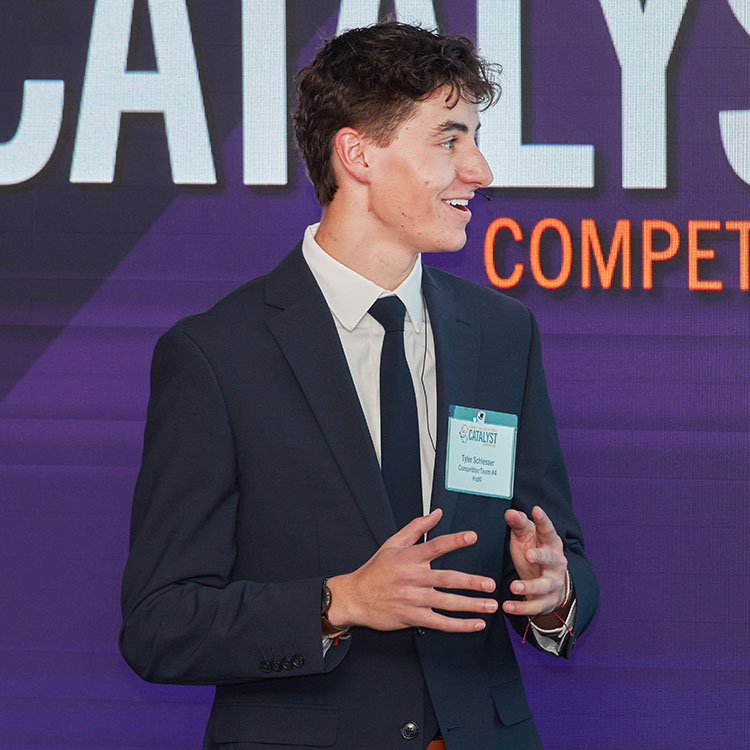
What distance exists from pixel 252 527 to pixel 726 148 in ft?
6.05

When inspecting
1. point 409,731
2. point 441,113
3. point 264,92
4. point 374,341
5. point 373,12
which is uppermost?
point 373,12

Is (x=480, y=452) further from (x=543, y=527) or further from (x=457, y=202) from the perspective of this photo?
(x=457, y=202)

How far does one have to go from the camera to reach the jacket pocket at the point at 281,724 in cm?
168

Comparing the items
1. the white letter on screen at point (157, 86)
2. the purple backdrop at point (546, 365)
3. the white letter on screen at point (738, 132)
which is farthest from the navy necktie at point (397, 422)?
the white letter on screen at point (738, 132)

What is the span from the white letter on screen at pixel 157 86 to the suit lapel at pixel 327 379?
1.20 meters

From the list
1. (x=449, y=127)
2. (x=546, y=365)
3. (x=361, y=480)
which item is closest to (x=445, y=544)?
(x=361, y=480)

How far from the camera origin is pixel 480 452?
1.78 meters

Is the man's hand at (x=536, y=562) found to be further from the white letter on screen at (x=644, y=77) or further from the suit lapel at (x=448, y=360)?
the white letter on screen at (x=644, y=77)

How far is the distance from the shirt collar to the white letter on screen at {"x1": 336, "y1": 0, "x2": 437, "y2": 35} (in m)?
1.24

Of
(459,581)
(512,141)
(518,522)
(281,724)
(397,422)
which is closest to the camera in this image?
(459,581)

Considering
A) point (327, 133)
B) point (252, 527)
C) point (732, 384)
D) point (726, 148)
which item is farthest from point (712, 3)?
point (252, 527)

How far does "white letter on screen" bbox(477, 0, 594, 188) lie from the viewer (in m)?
2.96

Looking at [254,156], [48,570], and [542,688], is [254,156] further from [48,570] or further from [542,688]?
[542,688]

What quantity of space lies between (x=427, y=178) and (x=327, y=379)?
15.2 inches
